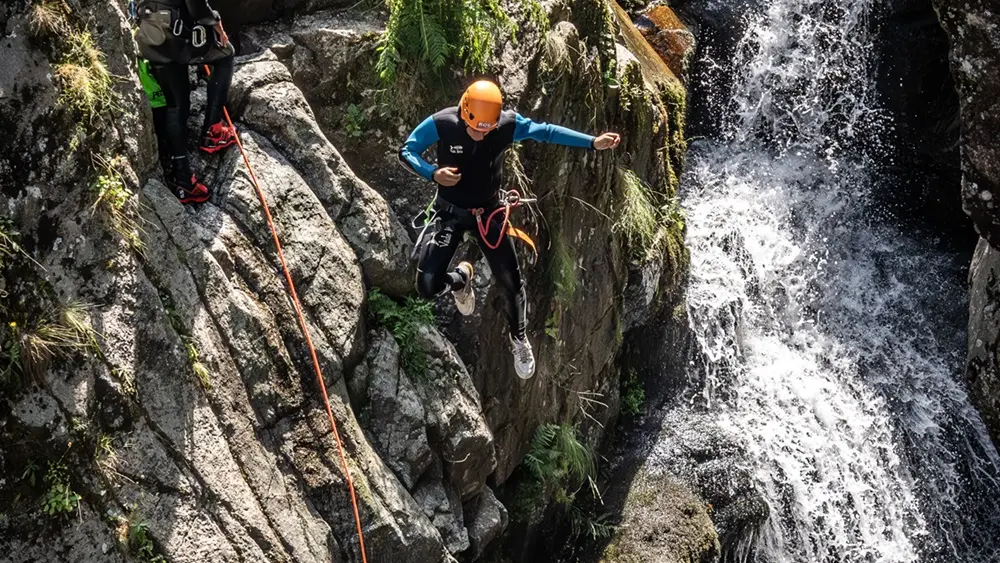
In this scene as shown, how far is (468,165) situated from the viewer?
681cm

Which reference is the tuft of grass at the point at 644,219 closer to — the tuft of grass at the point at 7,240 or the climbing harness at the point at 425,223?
the climbing harness at the point at 425,223

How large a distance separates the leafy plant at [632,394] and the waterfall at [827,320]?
0.79m

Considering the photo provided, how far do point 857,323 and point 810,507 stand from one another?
305 centimetres

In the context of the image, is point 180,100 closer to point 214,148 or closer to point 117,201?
point 214,148

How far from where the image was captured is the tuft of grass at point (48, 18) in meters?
5.30

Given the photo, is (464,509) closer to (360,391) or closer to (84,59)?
(360,391)

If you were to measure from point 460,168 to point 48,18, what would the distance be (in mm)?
2933

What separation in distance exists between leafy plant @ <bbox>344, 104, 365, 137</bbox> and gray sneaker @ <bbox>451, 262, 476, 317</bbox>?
63.0 inches

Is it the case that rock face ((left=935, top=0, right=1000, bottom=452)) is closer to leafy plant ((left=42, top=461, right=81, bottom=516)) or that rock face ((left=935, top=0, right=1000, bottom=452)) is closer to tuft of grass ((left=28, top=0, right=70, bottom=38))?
tuft of grass ((left=28, top=0, right=70, bottom=38))

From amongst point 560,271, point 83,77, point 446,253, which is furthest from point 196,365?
point 560,271

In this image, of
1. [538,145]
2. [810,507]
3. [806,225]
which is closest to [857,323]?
[806,225]

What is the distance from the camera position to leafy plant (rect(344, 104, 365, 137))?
775 centimetres

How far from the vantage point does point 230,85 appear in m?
6.93

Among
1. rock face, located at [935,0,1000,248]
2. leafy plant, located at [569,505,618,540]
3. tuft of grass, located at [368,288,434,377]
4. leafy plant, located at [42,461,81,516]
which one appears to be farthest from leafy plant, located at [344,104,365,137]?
rock face, located at [935,0,1000,248]
